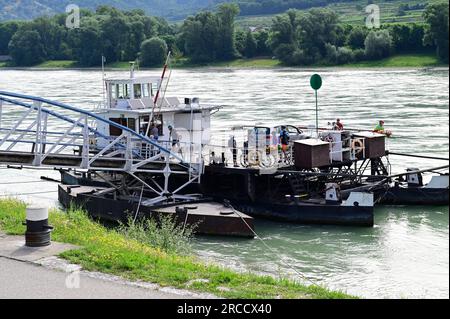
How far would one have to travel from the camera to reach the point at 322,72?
8931 cm

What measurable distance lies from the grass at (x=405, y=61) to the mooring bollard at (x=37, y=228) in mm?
73706

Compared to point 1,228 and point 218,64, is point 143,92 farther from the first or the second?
point 218,64

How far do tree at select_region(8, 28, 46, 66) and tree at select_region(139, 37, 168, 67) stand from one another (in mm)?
28301

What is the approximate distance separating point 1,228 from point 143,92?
14621mm

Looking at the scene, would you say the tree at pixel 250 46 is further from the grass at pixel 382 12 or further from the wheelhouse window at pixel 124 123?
the wheelhouse window at pixel 124 123

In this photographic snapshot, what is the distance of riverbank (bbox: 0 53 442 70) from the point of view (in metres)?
86.2

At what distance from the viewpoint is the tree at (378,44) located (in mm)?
90312

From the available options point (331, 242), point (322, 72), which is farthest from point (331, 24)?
point (331, 242)

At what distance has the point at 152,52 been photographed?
103812mm

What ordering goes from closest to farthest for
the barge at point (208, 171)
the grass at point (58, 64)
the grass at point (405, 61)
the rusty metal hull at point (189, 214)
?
the rusty metal hull at point (189, 214) < the barge at point (208, 171) < the grass at point (405, 61) < the grass at point (58, 64)

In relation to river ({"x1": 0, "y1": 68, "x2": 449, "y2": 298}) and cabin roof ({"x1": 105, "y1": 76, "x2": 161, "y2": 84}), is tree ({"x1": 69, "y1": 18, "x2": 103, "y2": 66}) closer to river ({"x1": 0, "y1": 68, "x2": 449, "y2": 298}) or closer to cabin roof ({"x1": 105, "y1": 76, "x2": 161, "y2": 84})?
river ({"x1": 0, "y1": 68, "x2": 449, "y2": 298})

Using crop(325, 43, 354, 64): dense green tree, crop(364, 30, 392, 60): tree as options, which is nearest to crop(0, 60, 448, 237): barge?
crop(364, 30, 392, 60): tree

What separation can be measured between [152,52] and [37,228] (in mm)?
91331

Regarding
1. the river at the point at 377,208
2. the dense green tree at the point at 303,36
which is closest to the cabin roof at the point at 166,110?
the river at the point at 377,208
